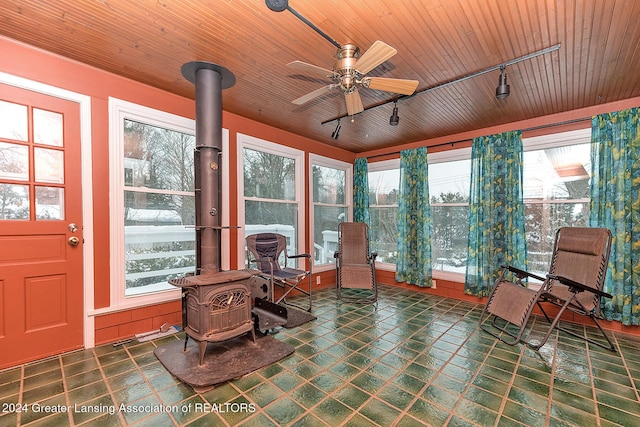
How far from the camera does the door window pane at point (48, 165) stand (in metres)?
2.26

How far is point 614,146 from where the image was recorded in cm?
300

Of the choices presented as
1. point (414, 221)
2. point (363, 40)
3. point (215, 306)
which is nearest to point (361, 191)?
point (414, 221)

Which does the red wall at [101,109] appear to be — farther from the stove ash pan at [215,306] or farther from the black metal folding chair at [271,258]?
the black metal folding chair at [271,258]

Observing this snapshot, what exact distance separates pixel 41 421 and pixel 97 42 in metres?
2.63

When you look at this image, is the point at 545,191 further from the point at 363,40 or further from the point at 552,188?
the point at 363,40

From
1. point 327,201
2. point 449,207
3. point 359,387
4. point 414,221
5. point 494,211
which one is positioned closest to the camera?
point 359,387

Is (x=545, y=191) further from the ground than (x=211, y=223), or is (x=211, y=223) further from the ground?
(x=545, y=191)

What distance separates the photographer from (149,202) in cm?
288

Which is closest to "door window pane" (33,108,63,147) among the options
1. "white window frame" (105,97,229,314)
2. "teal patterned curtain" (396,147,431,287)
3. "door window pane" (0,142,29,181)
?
"door window pane" (0,142,29,181)

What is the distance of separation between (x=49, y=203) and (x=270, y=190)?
2378mm

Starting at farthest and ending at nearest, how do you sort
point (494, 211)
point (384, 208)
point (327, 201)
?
point (384, 208) < point (327, 201) < point (494, 211)

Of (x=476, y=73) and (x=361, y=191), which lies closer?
(x=476, y=73)

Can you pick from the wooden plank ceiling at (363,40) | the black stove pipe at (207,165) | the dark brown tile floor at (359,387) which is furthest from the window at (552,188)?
the black stove pipe at (207,165)

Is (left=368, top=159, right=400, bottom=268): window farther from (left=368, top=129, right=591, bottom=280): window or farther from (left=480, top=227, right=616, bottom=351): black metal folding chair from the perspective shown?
(left=480, top=227, right=616, bottom=351): black metal folding chair
